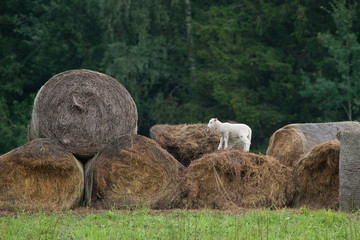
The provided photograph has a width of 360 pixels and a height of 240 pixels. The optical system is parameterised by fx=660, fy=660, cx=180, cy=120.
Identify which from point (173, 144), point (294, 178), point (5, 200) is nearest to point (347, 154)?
point (294, 178)

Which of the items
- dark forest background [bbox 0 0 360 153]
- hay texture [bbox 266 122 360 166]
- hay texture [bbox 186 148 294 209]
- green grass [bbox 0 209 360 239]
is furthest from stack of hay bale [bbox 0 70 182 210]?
dark forest background [bbox 0 0 360 153]

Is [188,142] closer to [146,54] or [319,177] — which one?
[319,177]

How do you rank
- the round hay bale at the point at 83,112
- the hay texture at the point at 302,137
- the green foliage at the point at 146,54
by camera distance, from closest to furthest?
the round hay bale at the point at 83,112
the hay texture at the point at 302,137
the green foliage at the point at 146,54

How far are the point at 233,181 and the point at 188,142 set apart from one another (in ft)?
4.06

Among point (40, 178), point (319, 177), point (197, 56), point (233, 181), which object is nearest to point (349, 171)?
point (319, 177)

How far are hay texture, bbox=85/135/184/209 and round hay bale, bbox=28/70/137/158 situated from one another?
2.23 ft

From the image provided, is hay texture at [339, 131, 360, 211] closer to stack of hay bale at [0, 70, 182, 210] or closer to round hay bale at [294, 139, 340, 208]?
round hay bale at [294, 139, 340, 208]

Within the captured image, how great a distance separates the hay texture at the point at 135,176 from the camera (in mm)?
10773

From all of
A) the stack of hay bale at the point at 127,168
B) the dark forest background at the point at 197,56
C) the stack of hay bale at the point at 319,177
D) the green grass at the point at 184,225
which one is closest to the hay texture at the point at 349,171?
the stack of hay bale at the point at 127,168

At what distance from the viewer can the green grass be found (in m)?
8.13

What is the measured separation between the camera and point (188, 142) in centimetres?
1176

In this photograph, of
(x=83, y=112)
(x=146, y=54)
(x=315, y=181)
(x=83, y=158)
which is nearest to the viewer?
(x=315, y=181)

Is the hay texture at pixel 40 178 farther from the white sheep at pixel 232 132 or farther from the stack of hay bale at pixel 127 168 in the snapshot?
the white sheep at pixel 232 132

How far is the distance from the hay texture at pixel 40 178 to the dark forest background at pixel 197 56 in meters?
17.7
